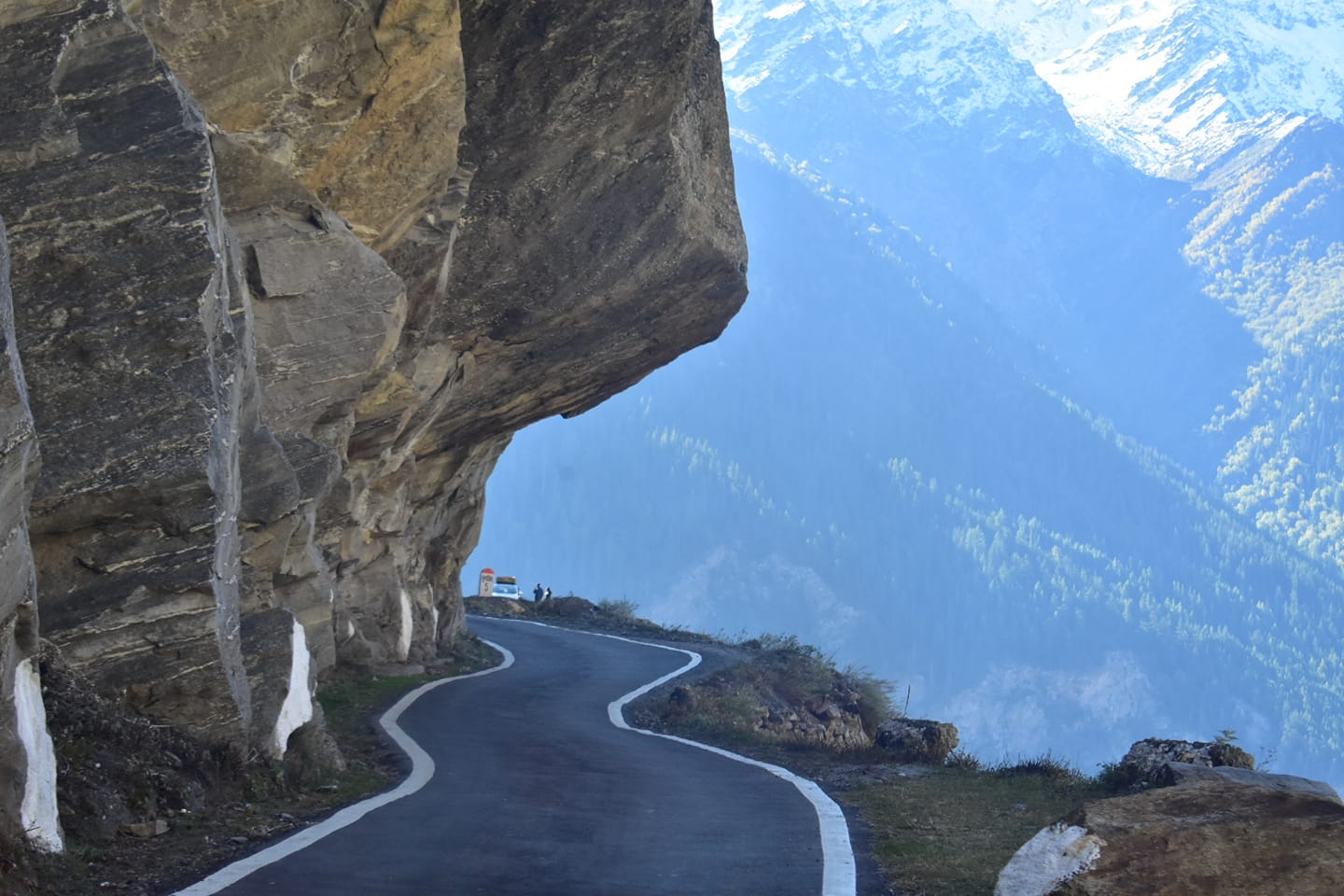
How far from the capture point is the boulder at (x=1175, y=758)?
13.3m

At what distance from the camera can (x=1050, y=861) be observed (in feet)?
24.7

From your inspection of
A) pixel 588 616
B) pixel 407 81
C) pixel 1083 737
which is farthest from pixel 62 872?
pixel 1083 737

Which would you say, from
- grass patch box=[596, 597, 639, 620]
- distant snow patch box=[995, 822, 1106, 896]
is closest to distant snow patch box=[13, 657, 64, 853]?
distant snow patch box=[995, 822, 1106, 896]

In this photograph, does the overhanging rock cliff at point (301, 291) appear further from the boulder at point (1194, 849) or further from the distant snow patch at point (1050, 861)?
the boulder at point (1194, 849)

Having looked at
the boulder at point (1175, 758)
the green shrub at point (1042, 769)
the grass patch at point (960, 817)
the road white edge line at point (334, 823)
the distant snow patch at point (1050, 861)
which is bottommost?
the road white edge line at point (334, 823)

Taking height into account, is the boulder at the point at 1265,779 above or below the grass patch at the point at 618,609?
above

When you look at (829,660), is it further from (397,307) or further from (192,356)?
(192,356)

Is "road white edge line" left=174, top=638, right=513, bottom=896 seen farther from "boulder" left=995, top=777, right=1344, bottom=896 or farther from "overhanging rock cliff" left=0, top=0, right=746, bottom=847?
"boulder" left=995, top=777, right=1344, bottom=896

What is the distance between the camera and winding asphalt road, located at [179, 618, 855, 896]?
8727 millimetres

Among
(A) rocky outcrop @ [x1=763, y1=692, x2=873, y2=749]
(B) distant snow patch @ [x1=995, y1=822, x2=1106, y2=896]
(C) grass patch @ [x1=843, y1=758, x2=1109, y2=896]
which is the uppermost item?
(B) distant snow patch @ [x1=995, y1=822, x2=1106, y2=896]

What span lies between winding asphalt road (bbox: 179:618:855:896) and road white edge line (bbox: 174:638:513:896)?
0.02m

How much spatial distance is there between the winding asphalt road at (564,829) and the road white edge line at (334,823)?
2 cm

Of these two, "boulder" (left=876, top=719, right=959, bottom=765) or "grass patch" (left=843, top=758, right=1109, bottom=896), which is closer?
"grass patch" (left=843, top=758, right=1109, bottom=896)

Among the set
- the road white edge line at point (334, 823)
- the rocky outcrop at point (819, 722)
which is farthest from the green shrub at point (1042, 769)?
the road white edge line at point (334, 823)
